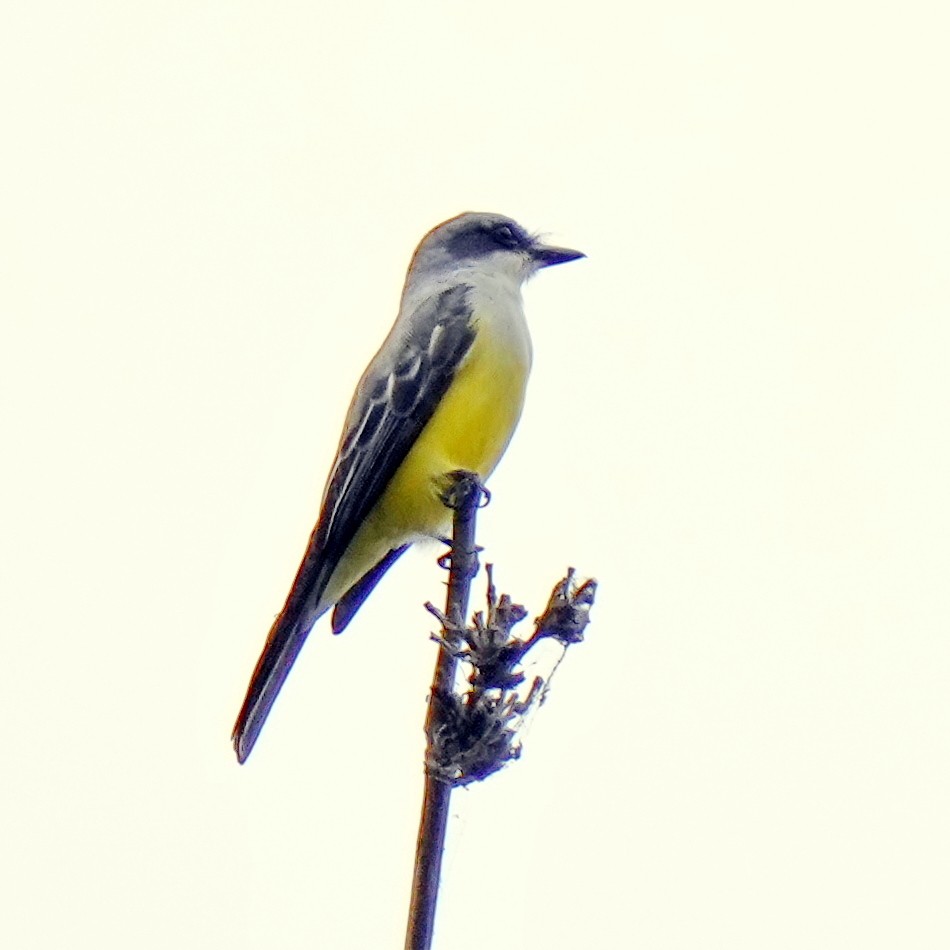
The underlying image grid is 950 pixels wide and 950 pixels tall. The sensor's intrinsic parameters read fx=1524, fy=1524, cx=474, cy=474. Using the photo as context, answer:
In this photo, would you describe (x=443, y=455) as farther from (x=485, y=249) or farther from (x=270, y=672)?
(x=485, y=249)

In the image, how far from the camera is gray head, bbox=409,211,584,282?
8.41 meters

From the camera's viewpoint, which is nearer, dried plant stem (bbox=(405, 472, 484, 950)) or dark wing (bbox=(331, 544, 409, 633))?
dried plant stem (bbox=(405, 472, 484, 950))

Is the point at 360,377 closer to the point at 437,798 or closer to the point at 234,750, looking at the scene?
the point at 234,750

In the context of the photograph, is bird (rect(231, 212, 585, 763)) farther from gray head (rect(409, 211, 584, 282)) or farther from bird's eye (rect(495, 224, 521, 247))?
bird's eye (rect(495, 224, 521, 247))

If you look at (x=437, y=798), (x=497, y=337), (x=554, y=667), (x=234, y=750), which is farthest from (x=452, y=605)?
(x=497, y=337)

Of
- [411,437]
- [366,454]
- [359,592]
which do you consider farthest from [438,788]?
[359,592]

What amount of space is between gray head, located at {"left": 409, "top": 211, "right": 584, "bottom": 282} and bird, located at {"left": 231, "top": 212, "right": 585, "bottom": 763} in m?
0.81

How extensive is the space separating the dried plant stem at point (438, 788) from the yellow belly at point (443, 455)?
1.93 meters

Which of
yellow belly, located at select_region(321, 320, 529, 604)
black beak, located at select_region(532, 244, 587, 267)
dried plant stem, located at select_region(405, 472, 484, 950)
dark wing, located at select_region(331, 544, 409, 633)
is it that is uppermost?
black beak, located at select_region(532, 244, 587, 267)

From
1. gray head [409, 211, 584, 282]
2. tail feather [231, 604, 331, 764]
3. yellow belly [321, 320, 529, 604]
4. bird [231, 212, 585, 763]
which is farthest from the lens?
gray head [409, 211, 584, 282]

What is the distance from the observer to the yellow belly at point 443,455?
6.63 metres

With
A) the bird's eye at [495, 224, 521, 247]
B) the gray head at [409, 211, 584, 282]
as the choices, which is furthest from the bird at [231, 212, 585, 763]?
the bird's eye at [495, 224, 521, 247]

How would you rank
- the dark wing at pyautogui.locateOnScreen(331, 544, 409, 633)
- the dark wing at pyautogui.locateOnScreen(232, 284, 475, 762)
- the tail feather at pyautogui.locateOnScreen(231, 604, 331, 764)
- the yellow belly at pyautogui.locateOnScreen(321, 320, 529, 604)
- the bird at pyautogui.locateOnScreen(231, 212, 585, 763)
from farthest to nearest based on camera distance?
the dark wing at pyautogui.locateOnScreen(331, 544, 409, 633)
the yellow belly at pyautogui.locateOnScreen(321, 320, 529, 604)
the bird at pyautogui.locateOnScreen(231, 212, 585, 763)
the dark wing at pyautogui.locateOnScreen(232, 284, 475, 762)
the tail feather at pyautogui.locateOnScreen(231, 604, 331, 764)

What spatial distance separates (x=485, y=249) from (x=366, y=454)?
2406mm
